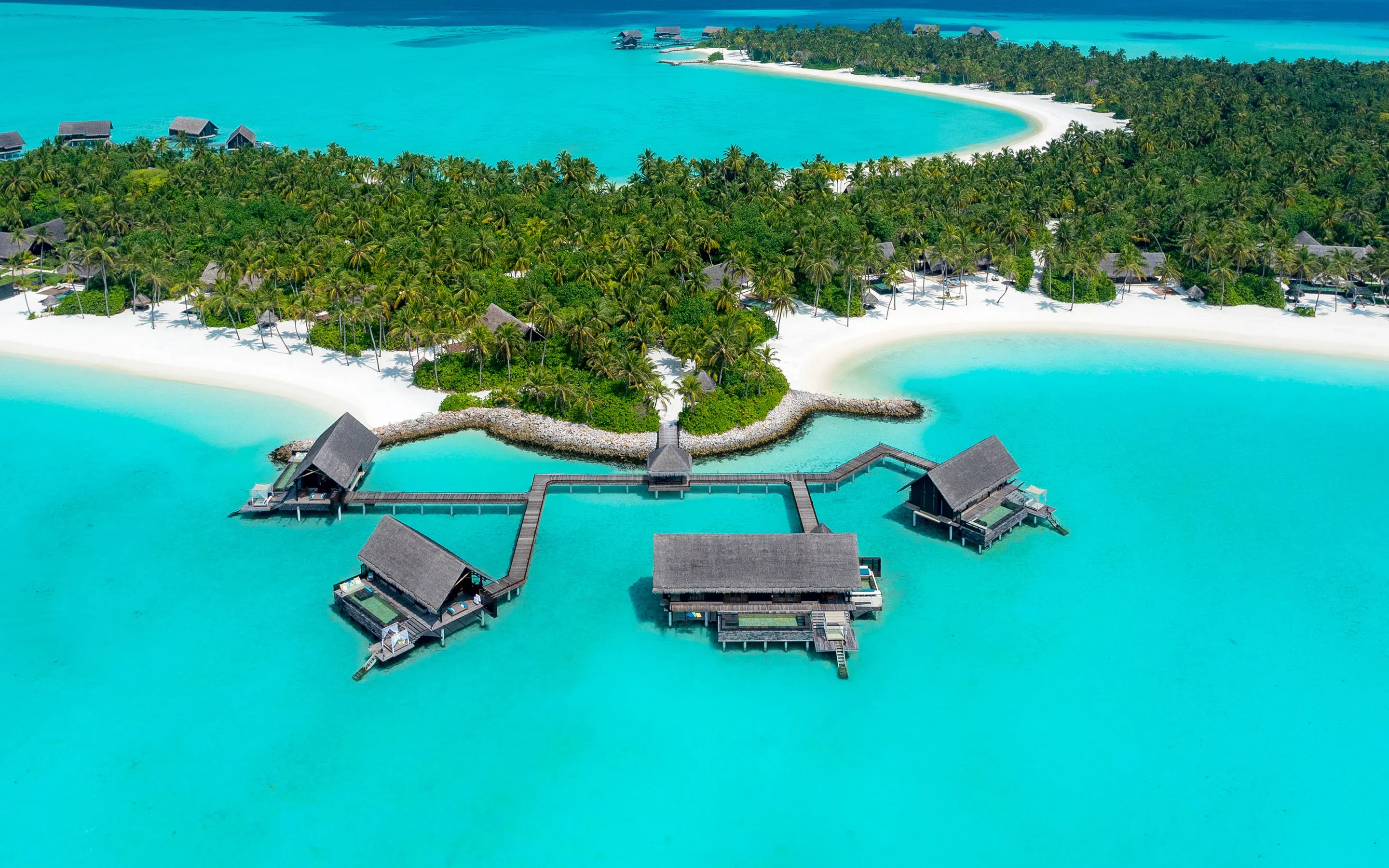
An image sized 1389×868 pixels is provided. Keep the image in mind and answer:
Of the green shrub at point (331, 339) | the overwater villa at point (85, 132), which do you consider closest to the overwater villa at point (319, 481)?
the green shrub at point (331, 339)

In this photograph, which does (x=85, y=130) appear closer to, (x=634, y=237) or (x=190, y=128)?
(x=190, y=128)

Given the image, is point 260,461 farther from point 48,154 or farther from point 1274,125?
point 1274,125

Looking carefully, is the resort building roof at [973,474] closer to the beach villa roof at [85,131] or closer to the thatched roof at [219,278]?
the thatched roof at [219,278]

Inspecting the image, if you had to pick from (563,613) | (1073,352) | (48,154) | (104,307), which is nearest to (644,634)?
(563,613)

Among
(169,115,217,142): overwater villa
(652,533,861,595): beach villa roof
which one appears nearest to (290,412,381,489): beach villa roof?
(652,533,861,595): beach villa roof

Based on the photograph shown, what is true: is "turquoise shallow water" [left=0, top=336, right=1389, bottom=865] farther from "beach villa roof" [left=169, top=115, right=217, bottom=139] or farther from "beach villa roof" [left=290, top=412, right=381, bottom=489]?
"beach villa roof" [left=169, top=115, right=217, bottom=139]

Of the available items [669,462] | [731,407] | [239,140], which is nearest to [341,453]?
[669,462]
